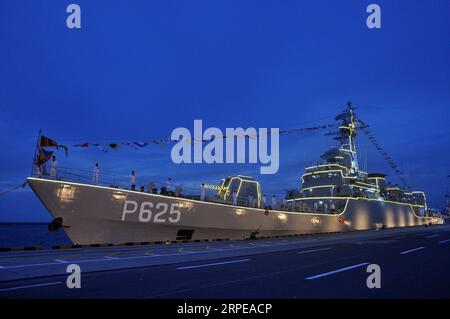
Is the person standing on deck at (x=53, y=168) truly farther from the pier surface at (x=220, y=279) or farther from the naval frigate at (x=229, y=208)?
the pier surface at (x=220, y=279)

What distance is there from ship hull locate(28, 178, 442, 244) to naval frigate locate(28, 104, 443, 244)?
43 mm

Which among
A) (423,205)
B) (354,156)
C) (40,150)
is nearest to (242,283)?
(40,150)

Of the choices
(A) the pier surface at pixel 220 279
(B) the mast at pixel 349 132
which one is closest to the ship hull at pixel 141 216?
(A) the pier surface at pixel 220 279

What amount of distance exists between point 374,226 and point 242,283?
37983 millimetres

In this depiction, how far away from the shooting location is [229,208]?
75.3 feet

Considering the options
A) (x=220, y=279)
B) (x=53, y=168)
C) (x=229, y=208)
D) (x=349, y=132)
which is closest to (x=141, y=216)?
(x=53, y=168)

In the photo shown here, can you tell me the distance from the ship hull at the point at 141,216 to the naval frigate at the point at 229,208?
4 centimetres

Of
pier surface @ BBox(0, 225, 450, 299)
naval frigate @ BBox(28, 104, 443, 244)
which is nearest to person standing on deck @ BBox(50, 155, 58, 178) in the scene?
naval frigate @ BBox(28, 104, 443, 244)

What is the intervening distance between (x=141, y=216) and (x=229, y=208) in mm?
6671

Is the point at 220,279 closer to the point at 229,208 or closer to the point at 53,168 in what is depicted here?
the point at 53,168

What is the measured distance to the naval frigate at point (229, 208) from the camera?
16.5 metres

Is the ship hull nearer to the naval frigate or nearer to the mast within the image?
the naval frigate
